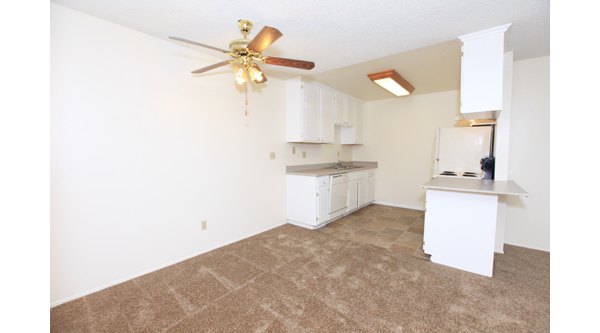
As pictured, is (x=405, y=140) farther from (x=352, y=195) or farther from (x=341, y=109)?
(x=352, y=195)

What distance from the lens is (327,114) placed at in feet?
14.0

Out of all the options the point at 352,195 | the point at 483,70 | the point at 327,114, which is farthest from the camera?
the point at 352,195

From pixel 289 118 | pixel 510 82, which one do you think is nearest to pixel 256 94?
pixel 289 118

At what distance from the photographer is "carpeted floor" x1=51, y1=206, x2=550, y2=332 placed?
5.40 feet

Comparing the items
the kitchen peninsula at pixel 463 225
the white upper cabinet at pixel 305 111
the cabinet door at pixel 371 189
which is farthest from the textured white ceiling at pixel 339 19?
the cabinet door at pixel 371 189

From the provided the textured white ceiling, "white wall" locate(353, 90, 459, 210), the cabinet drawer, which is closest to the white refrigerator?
"white wall" locate(353, 90, 459, 210)

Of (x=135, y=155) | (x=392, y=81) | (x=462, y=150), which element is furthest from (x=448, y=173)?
(x=135, y=155)

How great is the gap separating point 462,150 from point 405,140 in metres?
1.46

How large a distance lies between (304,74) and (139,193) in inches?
105

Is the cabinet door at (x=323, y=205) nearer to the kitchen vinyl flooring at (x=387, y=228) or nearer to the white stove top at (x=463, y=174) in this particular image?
the kitchen vinyl flooring at (x=387, y=228)

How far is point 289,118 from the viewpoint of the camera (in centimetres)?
379

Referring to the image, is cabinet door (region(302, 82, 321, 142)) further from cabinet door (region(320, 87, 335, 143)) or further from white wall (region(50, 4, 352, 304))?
white wall (region(50, 4, 352, 304))

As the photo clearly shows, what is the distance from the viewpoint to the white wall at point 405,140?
4.54 metres
